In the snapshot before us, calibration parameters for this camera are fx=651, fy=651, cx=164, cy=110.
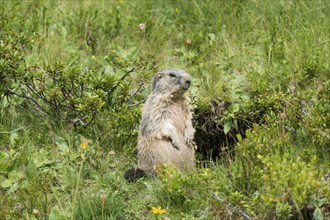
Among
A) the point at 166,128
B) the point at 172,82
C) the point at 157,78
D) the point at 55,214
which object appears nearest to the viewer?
the point at 55,214

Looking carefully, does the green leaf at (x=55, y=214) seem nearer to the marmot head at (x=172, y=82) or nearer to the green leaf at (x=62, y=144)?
the green leaf at (x=62, y=144)

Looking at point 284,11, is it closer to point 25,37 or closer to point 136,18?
point 136,18

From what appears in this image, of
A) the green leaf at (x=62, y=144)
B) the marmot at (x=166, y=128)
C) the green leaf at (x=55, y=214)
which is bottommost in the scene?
the green leaf at (x=55, y=214)

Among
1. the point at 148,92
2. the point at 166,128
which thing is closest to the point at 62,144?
the point at 166,128

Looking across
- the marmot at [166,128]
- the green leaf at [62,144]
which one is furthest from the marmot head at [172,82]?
the green leaf at [62,144]

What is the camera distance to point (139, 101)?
246 inches

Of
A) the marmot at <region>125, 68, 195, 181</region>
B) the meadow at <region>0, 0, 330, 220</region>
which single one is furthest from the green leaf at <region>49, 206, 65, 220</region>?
the marmot at <region>125, 68, 195, 181</region>

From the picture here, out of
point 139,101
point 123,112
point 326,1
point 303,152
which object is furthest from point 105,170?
point 326,1

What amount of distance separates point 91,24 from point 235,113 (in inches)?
86.9

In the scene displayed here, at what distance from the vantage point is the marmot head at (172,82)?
18.1 feet

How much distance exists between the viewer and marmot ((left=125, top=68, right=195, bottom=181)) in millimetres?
5371

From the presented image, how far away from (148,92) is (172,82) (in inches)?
30.9

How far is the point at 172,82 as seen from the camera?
18.3ft

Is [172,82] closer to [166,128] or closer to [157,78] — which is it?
[157,78]
